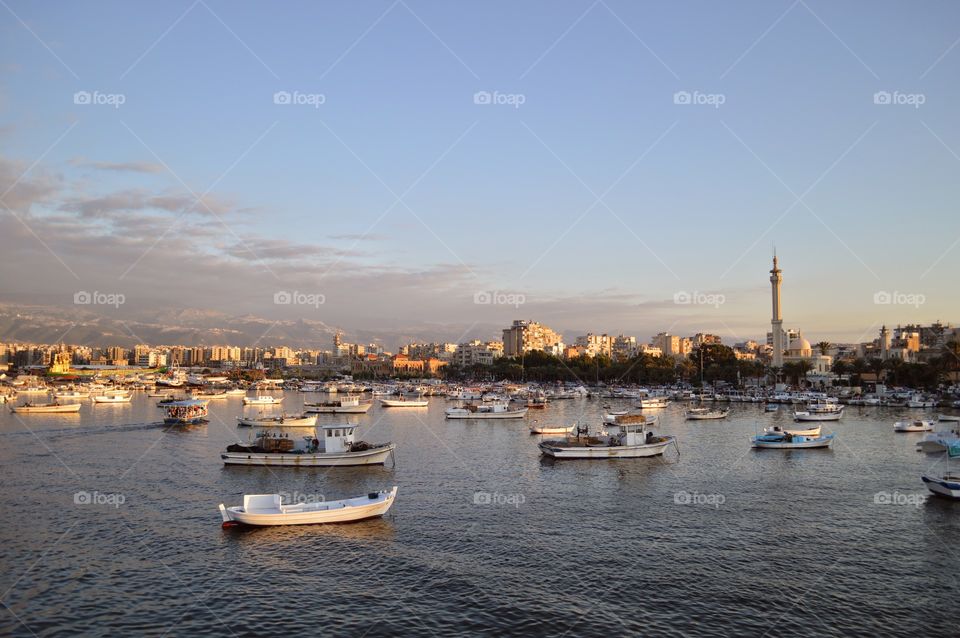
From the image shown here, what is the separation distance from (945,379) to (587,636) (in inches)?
4388

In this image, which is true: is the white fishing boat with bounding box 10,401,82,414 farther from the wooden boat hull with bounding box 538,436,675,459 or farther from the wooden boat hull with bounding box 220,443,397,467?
the wooden boat hull with bounding box 538,436,675,459

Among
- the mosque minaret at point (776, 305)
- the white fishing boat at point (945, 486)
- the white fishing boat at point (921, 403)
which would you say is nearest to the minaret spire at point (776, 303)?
the mosque minaret at point (776, 305)

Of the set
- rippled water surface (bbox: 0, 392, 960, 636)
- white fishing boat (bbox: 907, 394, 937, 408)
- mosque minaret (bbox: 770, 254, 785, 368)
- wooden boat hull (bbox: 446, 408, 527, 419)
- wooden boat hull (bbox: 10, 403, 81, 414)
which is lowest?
rippled water surface (bbox: 0, 392, 960, 636)

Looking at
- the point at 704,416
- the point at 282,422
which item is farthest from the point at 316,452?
the point at 704,416

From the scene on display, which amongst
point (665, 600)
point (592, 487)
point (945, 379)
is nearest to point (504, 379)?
point (945, 379)

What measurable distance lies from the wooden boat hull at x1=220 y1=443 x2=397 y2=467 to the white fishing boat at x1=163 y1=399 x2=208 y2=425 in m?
24.2

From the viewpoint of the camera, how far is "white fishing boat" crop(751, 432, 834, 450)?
156 ft

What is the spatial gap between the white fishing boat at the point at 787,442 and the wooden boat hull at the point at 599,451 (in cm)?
951

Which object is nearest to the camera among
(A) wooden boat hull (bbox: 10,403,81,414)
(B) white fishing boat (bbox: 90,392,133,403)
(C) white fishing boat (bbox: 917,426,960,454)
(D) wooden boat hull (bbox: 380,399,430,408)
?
(C) white fishing boat (bbox: 917,426,960,454)

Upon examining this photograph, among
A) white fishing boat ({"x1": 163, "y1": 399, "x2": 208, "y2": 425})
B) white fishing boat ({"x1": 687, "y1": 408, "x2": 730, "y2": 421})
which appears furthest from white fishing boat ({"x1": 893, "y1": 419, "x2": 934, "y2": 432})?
white fishing boat ({"x1": 163, "y1": 399, "x2": 208, "y2": 425})

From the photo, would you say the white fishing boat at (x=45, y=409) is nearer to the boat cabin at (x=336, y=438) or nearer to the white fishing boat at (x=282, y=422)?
the white fishing boat at (x=282, y=422)

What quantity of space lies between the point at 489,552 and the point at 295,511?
810 cm

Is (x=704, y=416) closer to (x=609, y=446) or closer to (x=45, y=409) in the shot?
(x=609, y=446)

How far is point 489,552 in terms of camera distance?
877 inches
